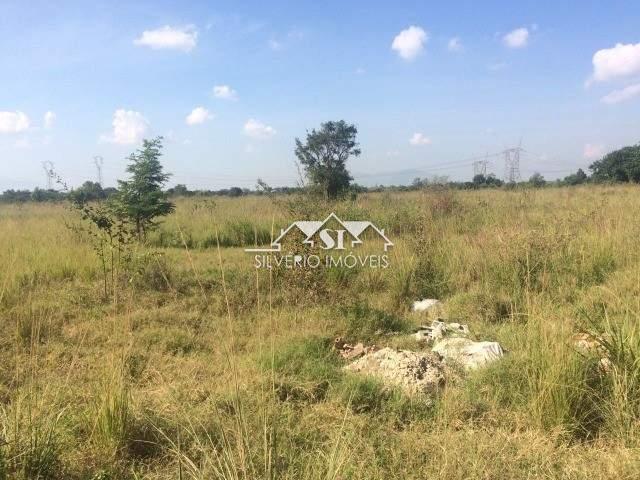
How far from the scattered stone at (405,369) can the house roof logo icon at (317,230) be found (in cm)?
138

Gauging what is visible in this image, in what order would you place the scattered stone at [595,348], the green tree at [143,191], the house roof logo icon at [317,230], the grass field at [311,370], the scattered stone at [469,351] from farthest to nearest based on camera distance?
the green tree at [143,191], the house roof logo icon at [317,230], the scattered stone at [469,351], the scattered stone at [595,348], the grass field at [311,370]

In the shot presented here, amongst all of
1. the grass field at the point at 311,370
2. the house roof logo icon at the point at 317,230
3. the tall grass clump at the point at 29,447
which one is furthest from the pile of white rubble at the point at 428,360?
the tall grass clump at the point at 29,447

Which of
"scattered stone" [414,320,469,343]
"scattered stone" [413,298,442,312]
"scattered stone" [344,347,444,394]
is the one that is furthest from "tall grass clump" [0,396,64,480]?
"scattered stone" [413,298,442,312]

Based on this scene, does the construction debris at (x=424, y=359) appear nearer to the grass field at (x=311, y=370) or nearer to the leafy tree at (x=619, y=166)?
the grass field at (x=311, y=370)

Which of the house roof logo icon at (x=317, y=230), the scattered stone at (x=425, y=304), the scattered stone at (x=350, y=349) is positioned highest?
the house roof logo icon at (x=317, y=230)

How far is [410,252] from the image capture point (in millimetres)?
6520

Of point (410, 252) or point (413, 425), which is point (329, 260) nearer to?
point (410, 252)

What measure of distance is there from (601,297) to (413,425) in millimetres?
3137

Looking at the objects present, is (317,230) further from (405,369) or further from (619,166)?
(619,166)

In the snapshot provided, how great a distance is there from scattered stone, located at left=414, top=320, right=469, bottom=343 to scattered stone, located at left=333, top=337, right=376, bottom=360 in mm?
567

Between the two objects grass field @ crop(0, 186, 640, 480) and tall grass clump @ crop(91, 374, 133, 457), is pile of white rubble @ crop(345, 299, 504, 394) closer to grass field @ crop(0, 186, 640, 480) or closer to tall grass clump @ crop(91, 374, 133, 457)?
grass field @ crop(0, 186, 640, 480)

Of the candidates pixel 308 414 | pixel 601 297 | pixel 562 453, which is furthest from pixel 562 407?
pixel 601 297

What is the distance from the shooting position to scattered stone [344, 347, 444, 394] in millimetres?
3109

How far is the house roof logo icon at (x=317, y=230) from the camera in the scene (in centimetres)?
559
